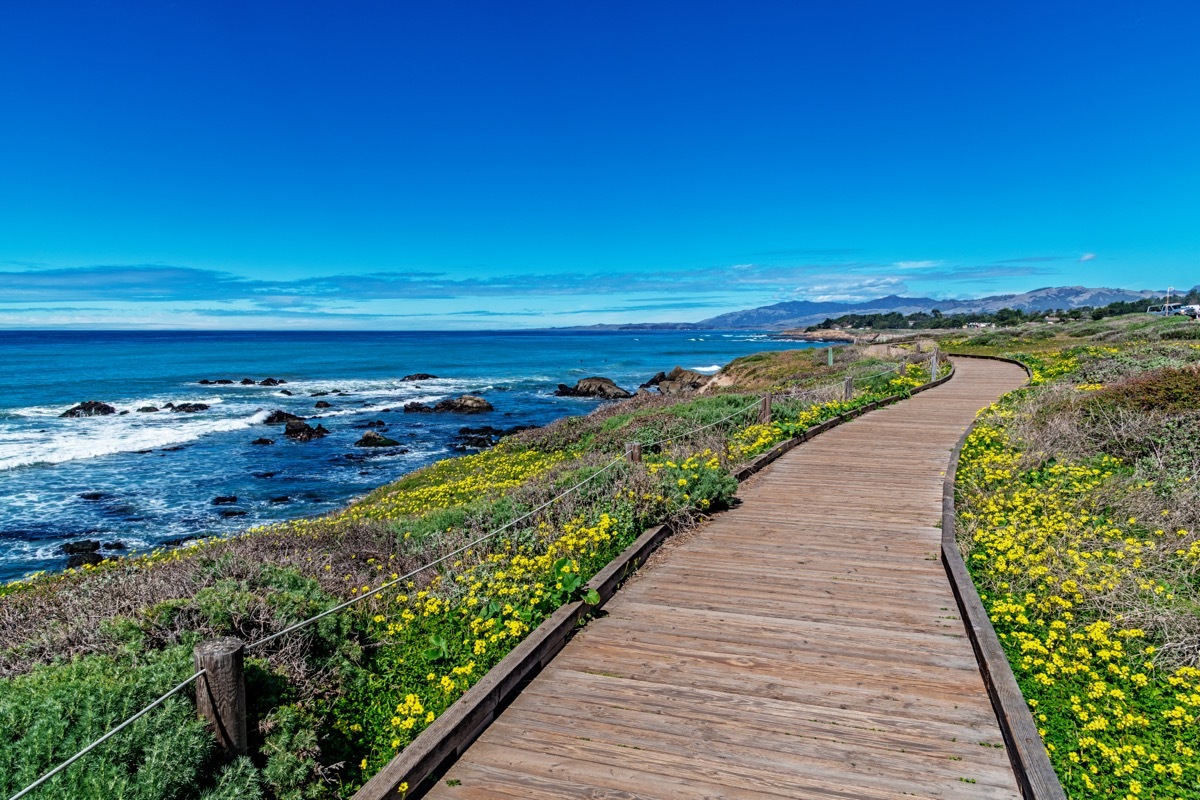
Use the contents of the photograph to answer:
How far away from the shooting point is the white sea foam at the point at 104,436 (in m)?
28.1

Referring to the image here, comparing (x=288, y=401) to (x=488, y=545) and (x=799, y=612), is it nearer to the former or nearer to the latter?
(x=488, y=545)

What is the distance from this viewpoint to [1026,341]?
164 ft

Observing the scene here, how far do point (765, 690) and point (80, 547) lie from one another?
18373 millimetres

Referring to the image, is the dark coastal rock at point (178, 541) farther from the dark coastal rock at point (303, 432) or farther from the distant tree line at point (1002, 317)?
the distant tree line at point (1002, 317)

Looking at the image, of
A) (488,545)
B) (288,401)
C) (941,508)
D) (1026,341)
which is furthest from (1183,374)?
(288,401)

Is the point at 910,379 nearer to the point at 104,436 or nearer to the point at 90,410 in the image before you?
the point at 104,436

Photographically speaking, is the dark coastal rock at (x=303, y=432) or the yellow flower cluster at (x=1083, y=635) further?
the dark coastal rock at (x=303, y=432)

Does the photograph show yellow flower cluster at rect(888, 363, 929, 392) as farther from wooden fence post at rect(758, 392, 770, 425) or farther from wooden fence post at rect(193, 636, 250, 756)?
wooden fence post at rect(193, 636, 250, 756)

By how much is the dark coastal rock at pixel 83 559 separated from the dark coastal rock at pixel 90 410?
97.5 ft

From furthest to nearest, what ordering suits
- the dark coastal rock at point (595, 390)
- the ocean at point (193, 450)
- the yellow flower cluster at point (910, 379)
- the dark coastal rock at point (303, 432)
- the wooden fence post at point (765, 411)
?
the dark coastal rock at point (595, 390), the dark coastal rock at point (303, 432), the yellow flower cluster at point (910, 379), the ocean at point (193, 450), the wooden fence post at point (765, 411)

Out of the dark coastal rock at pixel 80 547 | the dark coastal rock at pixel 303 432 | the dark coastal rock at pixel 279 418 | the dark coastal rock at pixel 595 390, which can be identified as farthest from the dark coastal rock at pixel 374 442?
the dark coastal rock at pixel 595 390

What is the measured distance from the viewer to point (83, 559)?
51.1 feet

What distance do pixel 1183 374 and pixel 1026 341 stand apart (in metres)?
44.4

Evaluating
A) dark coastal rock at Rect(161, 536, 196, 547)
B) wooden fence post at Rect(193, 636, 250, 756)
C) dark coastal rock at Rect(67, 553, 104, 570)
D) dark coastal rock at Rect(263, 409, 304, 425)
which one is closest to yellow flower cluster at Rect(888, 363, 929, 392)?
dark coastal rock at Rect(161, 536, 196, 547)
